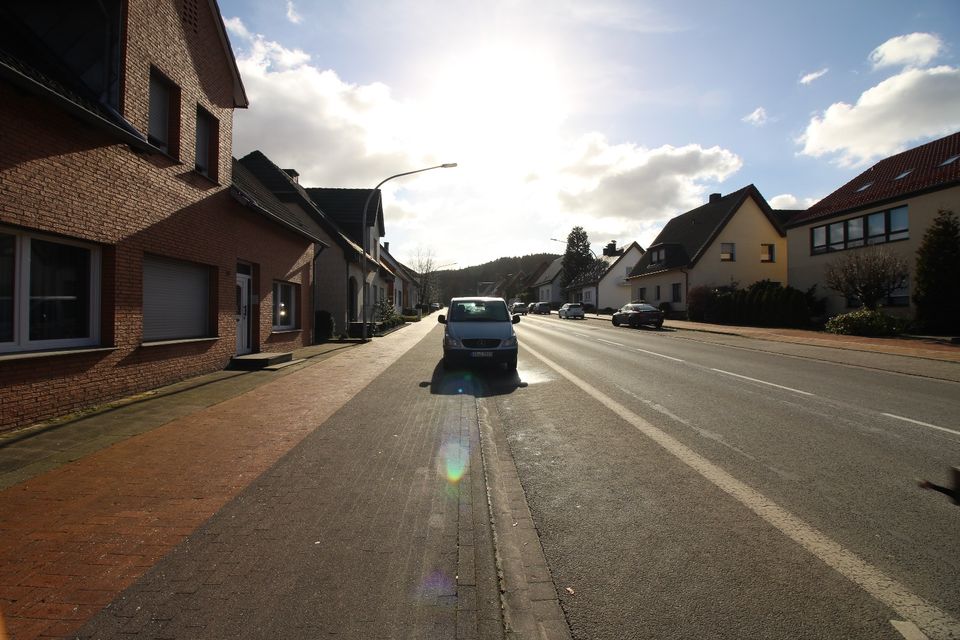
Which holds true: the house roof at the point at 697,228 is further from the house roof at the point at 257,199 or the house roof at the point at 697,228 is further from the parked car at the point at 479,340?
the house roof at the point at 257,199

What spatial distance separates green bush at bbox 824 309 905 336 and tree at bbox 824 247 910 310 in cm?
107

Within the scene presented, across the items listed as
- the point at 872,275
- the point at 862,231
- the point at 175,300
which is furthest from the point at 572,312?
the point at 175,300

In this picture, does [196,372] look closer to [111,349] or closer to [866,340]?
[111,349]

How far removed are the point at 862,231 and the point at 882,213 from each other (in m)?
1.31

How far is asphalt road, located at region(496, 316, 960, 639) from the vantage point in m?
2.49

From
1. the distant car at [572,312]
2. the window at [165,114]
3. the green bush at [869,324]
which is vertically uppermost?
the window at [165,114]

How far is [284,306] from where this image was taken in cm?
1504

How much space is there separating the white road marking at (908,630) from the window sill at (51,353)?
7827 millimetres

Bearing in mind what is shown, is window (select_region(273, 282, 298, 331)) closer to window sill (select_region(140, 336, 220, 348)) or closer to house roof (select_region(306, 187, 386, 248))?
window sill (select_region(140, 336, 220, 348))

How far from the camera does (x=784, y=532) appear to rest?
335 centimetres

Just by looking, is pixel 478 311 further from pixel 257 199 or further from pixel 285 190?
pixel 285 190

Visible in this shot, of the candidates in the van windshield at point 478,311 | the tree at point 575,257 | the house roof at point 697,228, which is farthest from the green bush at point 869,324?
the tree at point 575,257

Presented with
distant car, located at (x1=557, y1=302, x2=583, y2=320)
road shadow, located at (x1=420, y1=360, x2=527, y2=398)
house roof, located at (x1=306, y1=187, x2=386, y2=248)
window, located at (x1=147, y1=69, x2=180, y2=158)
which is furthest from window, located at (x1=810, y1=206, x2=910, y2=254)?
window, located at (x1=147, y1=69, x2=180, y2=158)

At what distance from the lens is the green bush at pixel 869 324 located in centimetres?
1942
